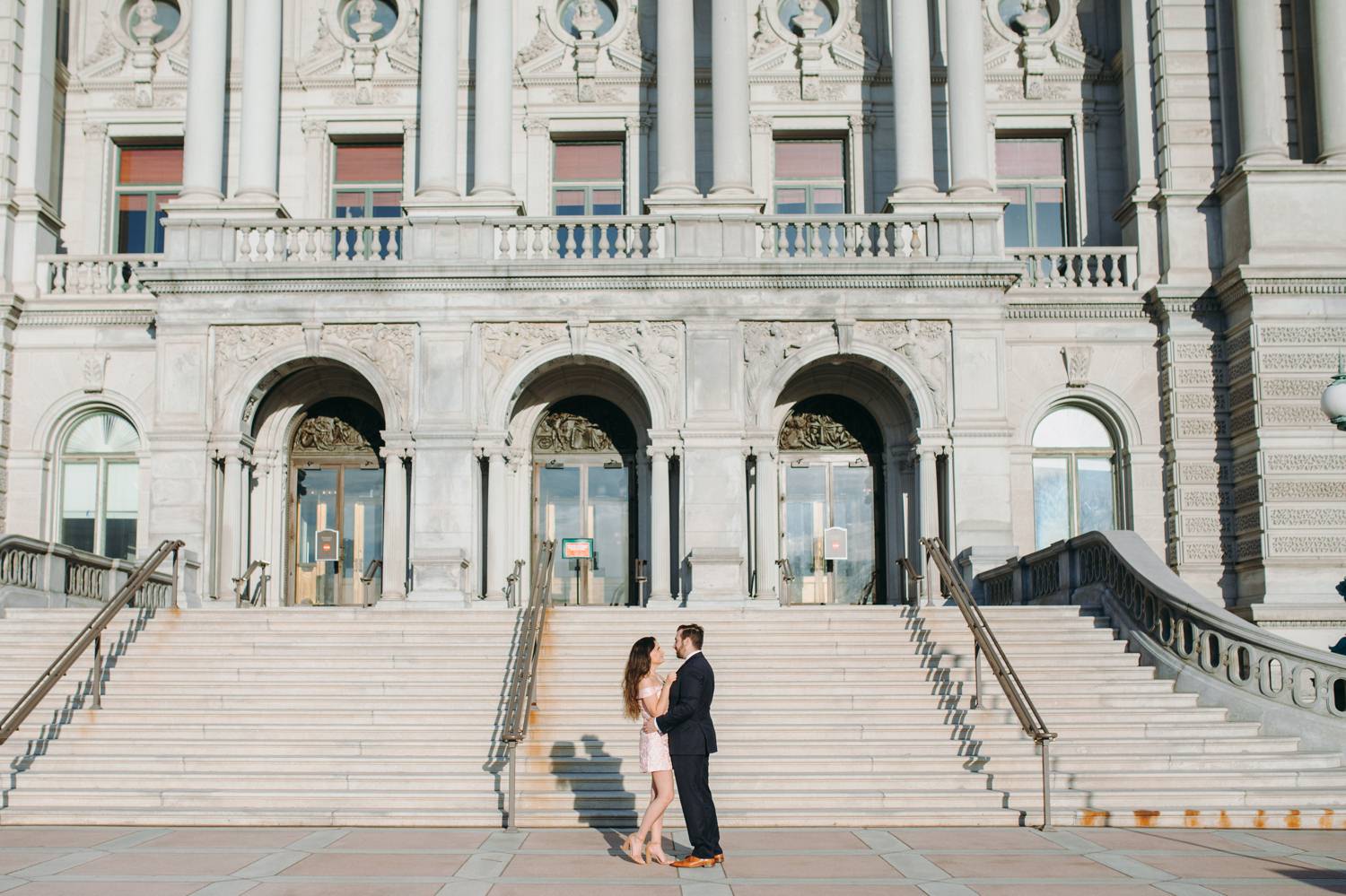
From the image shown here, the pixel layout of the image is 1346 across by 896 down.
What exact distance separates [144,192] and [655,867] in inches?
891

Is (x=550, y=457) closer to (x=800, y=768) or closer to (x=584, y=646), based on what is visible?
(x=584, y=646)

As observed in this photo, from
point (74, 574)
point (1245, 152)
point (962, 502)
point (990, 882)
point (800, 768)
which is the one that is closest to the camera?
point (990, 882)

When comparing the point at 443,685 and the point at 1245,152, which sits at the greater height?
the point at 1245,152

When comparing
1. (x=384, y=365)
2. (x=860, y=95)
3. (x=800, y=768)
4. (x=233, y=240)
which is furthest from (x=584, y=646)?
(x=860, y=95)

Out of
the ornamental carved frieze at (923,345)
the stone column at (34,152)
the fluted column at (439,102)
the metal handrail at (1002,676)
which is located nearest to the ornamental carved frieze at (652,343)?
the ornamental carved frieze at (923,345)

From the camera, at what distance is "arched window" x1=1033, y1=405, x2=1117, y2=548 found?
27.5m

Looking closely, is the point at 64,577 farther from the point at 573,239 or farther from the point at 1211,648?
the point at 1211,648

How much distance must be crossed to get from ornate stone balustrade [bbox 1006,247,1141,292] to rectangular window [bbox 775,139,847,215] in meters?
3.89

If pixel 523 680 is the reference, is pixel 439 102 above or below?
above

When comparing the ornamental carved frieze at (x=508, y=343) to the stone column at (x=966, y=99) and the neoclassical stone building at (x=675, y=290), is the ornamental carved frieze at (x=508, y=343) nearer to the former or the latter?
the neoclassical stone building at (x=675, y=290)

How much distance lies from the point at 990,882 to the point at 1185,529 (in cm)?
1733

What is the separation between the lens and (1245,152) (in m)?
26.3

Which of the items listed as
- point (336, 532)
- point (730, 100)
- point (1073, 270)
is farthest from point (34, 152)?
point (1073, 270)

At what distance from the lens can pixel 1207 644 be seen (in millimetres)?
16812
